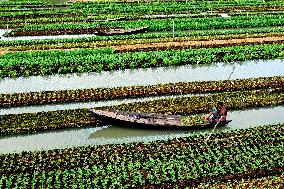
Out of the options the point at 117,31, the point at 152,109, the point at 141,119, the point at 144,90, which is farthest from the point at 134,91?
the point at 117,31

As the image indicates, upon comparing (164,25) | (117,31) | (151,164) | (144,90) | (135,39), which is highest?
(164,25)

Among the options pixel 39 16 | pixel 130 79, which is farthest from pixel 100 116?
pixel 39 16

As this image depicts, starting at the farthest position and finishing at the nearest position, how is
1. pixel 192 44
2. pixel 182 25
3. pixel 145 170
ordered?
pixel 182 25 → pixel 192 44 → pixel 145 170

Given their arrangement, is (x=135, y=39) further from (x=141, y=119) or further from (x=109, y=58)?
(x=141, y=119)

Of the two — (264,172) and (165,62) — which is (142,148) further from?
(165,62)

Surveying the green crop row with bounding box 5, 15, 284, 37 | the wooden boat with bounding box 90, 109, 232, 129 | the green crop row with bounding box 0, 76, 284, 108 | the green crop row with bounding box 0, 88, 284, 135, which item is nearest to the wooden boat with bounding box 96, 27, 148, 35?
the green crop row with bounding box 5, 15, 284, 37
